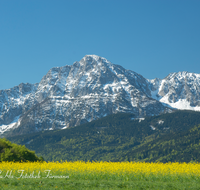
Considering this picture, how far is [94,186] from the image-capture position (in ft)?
95.2

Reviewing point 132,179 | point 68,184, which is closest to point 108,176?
point 132,179

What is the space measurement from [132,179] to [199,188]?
745cm

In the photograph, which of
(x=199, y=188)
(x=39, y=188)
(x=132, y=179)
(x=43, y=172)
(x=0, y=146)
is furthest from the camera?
(x=0, y=146)

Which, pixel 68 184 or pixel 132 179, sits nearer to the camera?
pixel 68 184

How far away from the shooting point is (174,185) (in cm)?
2997

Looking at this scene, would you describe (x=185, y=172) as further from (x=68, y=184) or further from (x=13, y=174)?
(x=13, y=174)

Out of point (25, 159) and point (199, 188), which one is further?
point (25, 159)

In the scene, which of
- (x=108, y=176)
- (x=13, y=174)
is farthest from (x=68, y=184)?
(x=13, y=174)

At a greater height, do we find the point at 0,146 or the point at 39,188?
the point at 0,146

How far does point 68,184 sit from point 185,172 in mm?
16528

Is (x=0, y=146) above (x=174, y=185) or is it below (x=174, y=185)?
above

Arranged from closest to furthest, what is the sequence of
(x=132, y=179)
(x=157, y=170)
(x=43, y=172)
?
(x=132, y=179) < (x=43, y=172) < (x=157, y=170)

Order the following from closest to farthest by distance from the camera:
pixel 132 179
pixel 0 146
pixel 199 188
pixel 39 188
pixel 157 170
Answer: pixel 39 188
pixel 199 188
pixel 132 179
pixel 157 170
pixel 0 146

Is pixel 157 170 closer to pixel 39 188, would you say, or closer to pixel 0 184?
pixel 39 188
